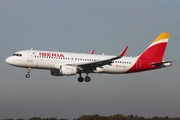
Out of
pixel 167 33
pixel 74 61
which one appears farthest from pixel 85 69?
pixel 167 33

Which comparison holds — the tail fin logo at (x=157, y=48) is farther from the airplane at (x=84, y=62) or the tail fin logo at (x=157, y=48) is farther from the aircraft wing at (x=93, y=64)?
the aircraft wing at (x=93, y=64)

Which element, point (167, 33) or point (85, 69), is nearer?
point (85, 69)

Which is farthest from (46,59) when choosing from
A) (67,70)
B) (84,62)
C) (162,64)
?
(162,64)

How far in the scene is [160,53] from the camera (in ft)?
217

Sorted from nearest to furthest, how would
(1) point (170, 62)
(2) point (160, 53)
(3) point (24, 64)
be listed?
(3) point (24, 64)
(1) point (170, 62)
(2) point (160, 53)

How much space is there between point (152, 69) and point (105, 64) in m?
9.02

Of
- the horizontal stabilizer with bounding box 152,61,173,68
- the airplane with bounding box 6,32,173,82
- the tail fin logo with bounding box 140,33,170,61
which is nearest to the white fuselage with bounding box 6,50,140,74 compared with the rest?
the airplane with bounding box 6,32,173,82

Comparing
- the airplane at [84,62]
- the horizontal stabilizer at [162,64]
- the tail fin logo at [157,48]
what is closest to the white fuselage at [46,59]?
the airplane at [84,62]

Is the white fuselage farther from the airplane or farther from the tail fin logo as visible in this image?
the tail fin logo

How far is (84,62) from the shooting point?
2327 inches

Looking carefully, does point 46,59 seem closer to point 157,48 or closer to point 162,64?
point 162,64

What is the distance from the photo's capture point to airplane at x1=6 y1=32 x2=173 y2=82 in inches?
2244

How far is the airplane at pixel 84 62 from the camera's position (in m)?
57.0

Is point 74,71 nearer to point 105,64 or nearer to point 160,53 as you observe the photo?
point 105,64
